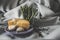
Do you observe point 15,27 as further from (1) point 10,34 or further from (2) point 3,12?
(2) point 3,12

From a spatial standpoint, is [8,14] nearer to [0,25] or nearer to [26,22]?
[0,25]

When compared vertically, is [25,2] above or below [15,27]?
above

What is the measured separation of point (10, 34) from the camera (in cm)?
87

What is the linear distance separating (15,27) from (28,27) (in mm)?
77

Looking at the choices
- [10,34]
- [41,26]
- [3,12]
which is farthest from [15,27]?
[3,12]

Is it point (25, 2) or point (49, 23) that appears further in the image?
point (25, 2)

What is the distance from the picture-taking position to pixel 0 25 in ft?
3.20

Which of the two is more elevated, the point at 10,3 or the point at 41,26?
the point at 10,3

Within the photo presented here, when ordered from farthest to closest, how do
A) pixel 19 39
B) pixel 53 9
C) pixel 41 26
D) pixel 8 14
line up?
pixel 53 9, pixel 8 14, pixel 41 26, pixel 19 39

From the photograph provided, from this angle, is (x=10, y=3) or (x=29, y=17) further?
(x=10, y=3)

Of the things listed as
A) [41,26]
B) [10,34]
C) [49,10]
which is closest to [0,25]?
[10,34]

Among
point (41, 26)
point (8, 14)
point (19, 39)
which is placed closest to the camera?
point (19, 39)

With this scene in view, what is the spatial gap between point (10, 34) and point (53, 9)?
1.58 feet

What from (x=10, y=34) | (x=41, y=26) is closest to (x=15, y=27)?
(x=10, y=34)
